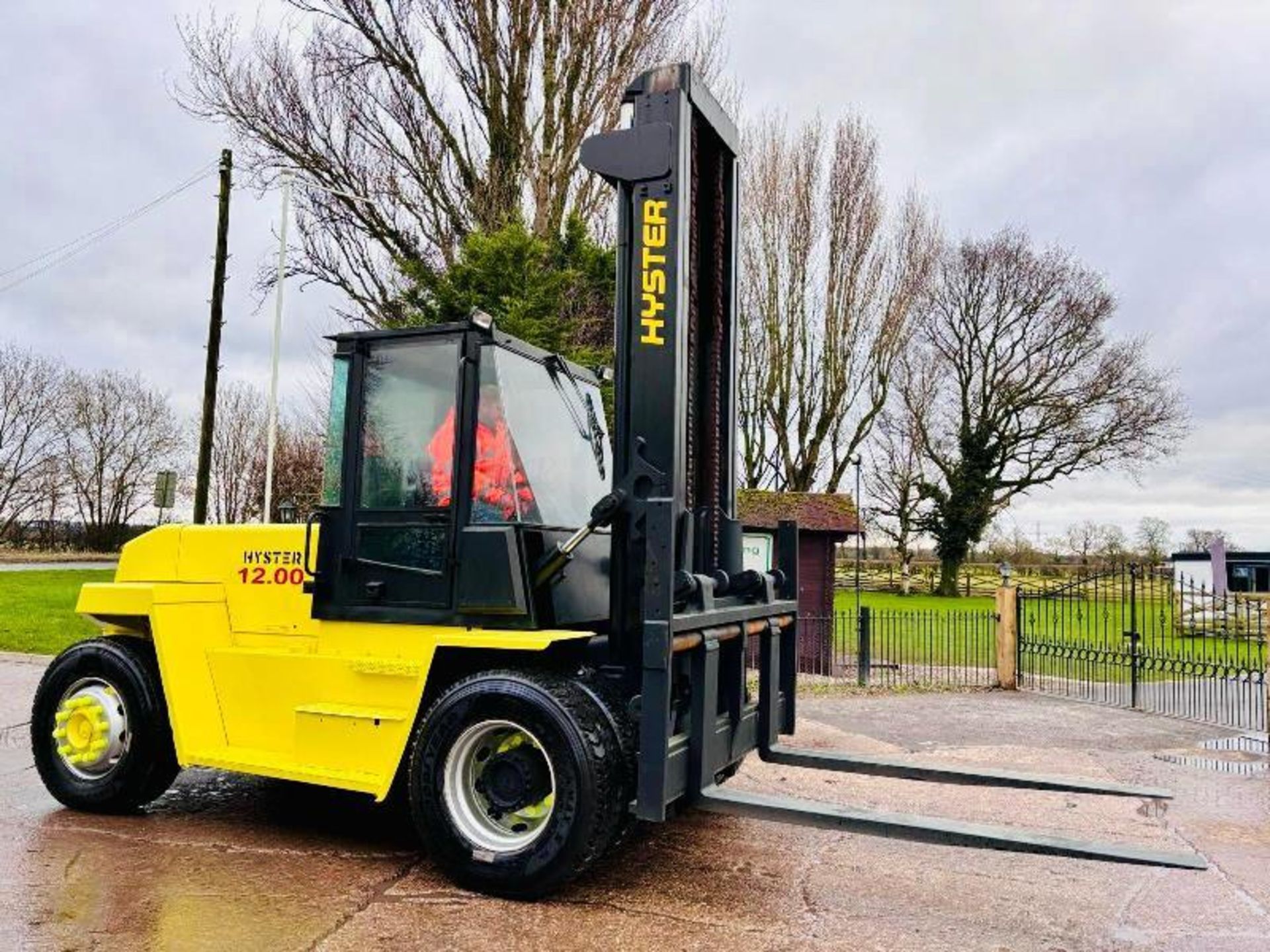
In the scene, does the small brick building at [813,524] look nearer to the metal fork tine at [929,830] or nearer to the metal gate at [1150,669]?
the metal gate at [1150,669]

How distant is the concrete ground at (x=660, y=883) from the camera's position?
406cm

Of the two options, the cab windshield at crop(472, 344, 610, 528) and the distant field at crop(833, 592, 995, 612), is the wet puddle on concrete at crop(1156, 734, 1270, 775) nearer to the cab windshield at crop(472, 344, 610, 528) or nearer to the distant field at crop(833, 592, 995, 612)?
the cab windshield at crop(472, 344, 610, 528)

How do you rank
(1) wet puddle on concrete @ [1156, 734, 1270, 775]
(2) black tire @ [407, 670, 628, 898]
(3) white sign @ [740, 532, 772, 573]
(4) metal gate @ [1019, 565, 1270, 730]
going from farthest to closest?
(3) white sign @ [740, 532, 772, 573], (4) metal gate @ [1019, 565, 1270, 730], (1) wet puddle on concrete @ [1156, 734, 1270, 775], (2) black tire @ [407, 670, 628, 898]

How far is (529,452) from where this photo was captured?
5070mm

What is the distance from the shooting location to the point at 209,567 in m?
5.60

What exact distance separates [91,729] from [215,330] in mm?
A: 15532

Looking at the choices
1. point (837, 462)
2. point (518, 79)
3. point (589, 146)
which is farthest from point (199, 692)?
point (837, 462)

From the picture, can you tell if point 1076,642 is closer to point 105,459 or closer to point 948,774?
point 948,774

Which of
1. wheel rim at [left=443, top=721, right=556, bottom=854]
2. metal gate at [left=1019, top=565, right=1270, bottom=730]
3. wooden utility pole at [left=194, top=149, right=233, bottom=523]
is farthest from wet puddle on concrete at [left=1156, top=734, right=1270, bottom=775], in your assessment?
wooden utility pole at [left=194, top=149, right=233, bottom=523]

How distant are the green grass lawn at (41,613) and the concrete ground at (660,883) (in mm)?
8710

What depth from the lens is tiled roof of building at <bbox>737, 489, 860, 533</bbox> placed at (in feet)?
51.4

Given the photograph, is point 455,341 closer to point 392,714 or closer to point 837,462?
point 392,714

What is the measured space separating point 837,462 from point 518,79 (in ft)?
51.1

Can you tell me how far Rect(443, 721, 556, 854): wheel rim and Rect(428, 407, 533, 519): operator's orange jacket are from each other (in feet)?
3.36
